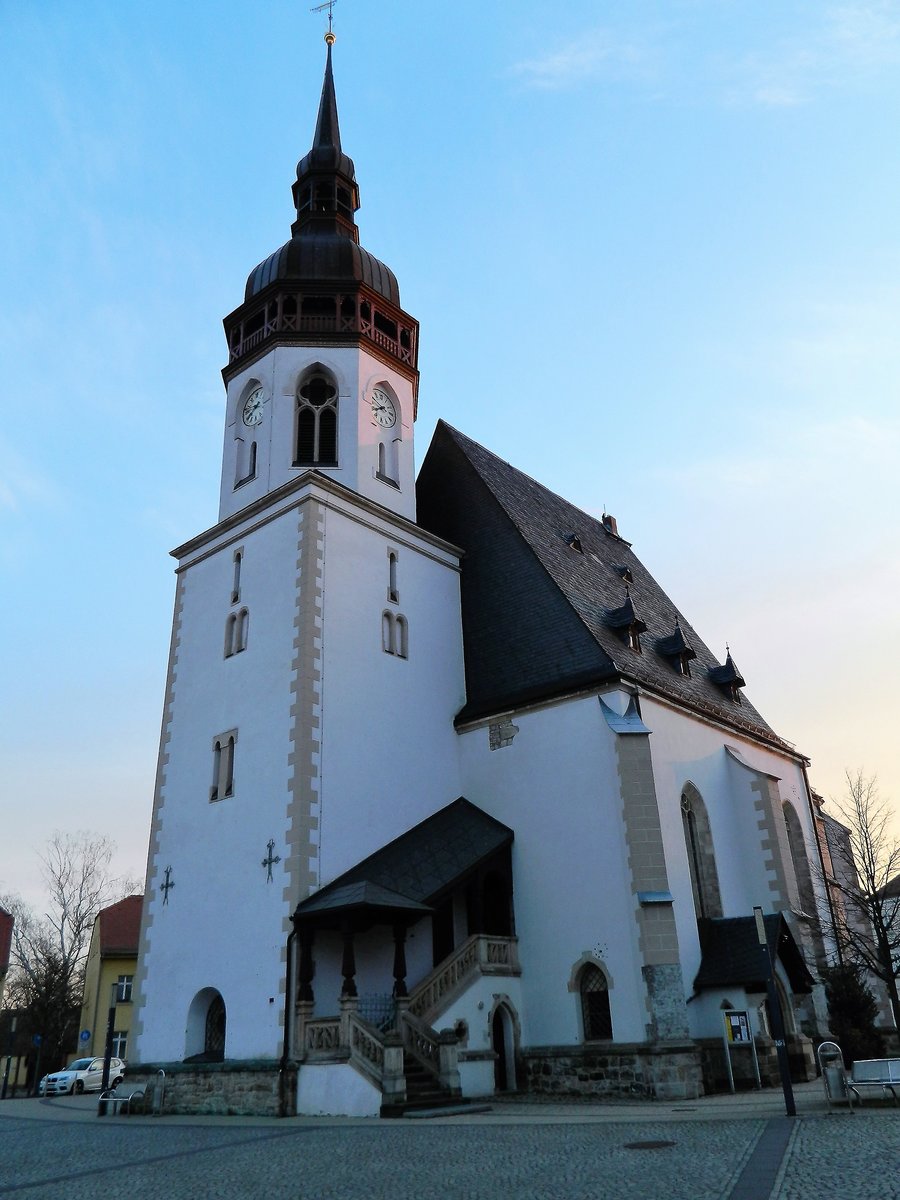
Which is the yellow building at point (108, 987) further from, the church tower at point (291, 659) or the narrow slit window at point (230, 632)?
the narrow slit window at point (230, 632)

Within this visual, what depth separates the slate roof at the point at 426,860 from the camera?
17703 mm

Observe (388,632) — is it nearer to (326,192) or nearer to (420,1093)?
(420,1093)

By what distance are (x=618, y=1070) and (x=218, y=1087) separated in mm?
7306

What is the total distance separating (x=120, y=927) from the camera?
47.5m

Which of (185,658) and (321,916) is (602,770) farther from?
(185,658)

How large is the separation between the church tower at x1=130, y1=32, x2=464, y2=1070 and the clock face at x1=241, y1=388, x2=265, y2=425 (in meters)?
0.06

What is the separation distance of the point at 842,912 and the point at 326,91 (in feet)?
102

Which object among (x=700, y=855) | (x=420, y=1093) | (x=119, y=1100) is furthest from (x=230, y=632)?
(x=700, y=855)

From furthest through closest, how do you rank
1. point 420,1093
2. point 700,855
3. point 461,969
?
point 700,855
point 461,969
point 420,1093

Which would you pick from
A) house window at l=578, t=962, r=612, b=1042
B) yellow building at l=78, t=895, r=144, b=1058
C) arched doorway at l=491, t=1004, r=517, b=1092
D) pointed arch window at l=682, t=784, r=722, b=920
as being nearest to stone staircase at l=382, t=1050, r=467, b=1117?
arched doorway at l=491, t=1004, r=517, b=1092

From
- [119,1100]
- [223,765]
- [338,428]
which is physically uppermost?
[338,428]

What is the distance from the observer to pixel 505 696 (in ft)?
73.9

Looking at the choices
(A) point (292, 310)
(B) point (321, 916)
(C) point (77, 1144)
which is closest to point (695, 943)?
(B) point (321, 916)

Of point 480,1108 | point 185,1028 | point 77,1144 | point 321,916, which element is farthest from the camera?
point 185,1028
